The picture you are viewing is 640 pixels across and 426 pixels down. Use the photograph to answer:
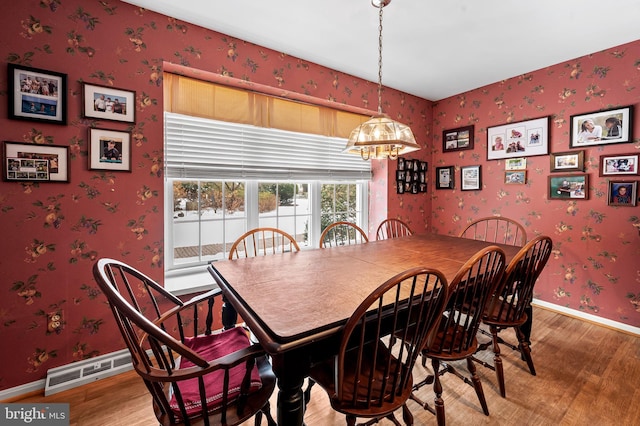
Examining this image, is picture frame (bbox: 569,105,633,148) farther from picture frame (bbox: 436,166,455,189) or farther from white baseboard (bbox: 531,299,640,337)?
white baseboard (bbox: 531,299,640,337)

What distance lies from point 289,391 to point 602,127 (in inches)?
134

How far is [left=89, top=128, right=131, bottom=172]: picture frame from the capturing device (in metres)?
1.84

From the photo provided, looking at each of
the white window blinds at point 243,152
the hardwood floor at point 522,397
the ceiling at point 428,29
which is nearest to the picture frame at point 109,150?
the white window blinds at point 243,152

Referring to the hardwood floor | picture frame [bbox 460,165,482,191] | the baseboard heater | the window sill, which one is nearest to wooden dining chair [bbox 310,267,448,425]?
the hardwood floor

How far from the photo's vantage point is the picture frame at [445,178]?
3797 mm

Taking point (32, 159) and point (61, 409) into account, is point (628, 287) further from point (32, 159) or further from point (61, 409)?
point (32, 159)

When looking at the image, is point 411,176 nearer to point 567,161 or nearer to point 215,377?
point 567,161

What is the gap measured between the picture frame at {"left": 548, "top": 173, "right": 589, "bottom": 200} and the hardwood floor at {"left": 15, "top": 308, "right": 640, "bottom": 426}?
1.34m

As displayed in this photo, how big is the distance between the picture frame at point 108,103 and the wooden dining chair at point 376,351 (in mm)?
2005

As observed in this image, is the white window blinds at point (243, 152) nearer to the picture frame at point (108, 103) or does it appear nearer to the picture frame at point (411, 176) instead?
the picture frame at point (108, 103)

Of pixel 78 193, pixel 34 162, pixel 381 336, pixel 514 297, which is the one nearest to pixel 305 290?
pixel 381 336

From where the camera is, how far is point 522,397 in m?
1.70

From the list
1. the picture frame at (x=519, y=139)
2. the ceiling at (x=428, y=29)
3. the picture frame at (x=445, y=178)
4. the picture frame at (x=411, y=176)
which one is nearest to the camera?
the ceiling at (x=428, y=29)

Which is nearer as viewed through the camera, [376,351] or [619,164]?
[376,351]
